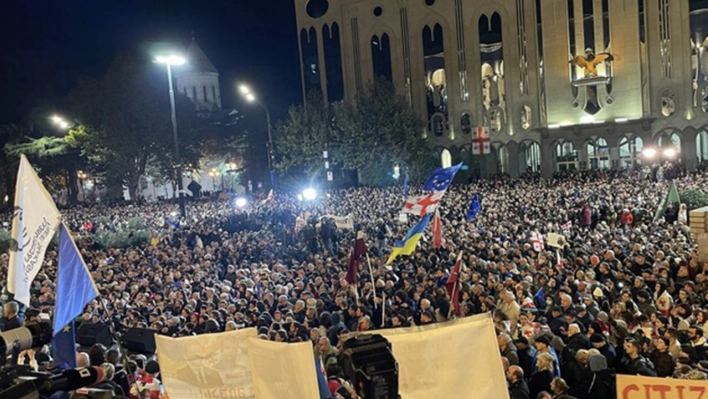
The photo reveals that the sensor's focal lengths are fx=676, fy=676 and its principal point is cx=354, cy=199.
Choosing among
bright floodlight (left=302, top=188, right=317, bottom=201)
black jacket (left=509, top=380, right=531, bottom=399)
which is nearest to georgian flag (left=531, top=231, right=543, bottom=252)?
black jacket (left=509, top=380, right=531, bottom=399)

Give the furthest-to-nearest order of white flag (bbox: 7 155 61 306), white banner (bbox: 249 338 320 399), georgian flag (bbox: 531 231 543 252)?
georgian flag (bbox: 531 231 543 252) → white flag (bbox: 7 155 61 306) → white banner (bbox: 249 338 320 399)

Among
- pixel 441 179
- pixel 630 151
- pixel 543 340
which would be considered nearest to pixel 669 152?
pixel 630 151

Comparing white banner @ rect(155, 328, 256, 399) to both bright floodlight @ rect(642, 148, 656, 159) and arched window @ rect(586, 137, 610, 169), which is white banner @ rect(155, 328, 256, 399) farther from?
arched window @ rect(586, 137, 610, 169)

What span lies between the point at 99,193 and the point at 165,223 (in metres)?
39.0

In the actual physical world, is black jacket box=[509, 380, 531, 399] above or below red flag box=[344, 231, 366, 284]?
below

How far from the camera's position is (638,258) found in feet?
40.6

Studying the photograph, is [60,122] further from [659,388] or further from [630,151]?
[659,388]

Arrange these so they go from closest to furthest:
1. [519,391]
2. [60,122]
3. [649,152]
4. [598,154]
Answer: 1. [519,391]
2. [649,152]
3. [598,154]
4. [60,122]

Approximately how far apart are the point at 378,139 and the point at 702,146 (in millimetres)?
21210

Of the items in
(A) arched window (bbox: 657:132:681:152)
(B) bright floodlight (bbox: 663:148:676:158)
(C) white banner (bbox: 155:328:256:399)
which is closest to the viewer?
(C) white banner (bbox: 155:328:256:399)

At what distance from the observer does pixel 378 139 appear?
4572 cm

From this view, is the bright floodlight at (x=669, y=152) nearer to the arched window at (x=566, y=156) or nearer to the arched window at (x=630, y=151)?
the arched window at (x=630, y=151)

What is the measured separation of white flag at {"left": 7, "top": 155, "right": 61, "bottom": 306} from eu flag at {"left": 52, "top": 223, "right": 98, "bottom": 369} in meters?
0.20

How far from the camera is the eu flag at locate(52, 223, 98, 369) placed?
655cm
